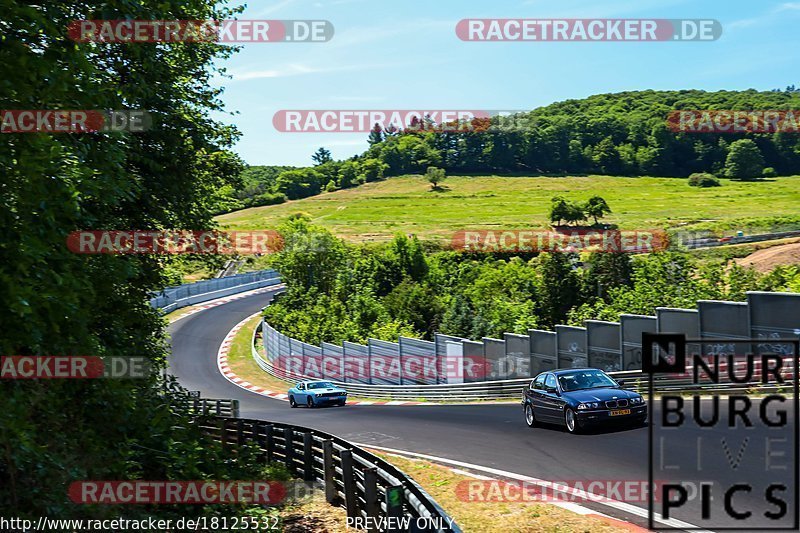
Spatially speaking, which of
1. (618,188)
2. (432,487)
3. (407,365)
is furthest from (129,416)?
(618,188)

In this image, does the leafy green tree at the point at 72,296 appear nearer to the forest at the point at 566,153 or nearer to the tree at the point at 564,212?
the tree at the point at 564,212

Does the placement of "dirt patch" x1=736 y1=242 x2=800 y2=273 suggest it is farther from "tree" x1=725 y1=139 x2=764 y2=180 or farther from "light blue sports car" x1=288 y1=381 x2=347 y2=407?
"tree" x1=725 y1=139 x2=764 y2=180

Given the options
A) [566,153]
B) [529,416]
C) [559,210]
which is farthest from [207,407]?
[566,153]

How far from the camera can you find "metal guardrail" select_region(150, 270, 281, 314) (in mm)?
80688

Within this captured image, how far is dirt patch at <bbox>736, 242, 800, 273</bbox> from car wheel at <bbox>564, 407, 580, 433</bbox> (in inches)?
2503

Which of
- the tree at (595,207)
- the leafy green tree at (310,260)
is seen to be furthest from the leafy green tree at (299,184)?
the leafy green tree at (310,260)

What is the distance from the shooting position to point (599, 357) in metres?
25.0

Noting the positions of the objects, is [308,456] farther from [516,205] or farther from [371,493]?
[516,205]

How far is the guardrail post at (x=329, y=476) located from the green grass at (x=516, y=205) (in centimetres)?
11352

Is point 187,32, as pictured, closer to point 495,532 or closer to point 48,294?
point 48,294

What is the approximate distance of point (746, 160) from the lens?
17875cm

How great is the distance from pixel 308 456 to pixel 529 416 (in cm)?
600

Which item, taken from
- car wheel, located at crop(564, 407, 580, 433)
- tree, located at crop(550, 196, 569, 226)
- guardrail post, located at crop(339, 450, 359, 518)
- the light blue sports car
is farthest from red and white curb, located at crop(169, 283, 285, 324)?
guardrail post, located at crop(339, 450, 359, 518)

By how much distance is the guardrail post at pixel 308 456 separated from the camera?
1555 centimetres
